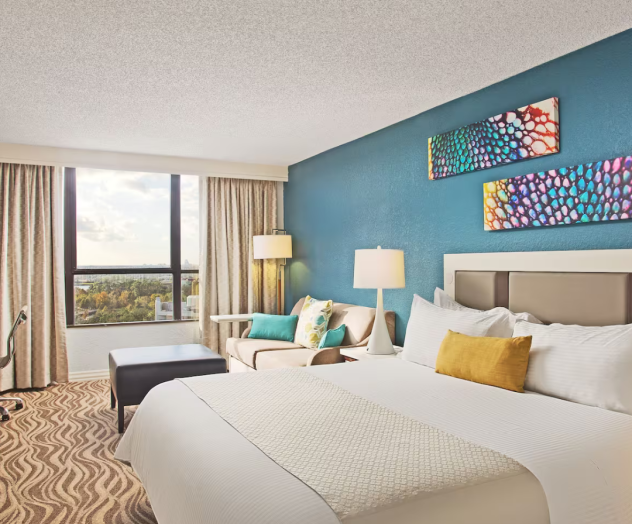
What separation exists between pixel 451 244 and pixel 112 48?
8.54 feet

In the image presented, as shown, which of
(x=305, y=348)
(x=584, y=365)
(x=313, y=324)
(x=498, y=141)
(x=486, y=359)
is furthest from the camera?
(x=313, y=324)

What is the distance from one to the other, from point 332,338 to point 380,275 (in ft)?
3.13

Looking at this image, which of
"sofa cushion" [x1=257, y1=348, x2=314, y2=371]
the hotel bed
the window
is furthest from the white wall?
the hotel bed

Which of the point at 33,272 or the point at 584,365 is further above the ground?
the point at 33,272

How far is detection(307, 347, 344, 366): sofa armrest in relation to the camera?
406 cm

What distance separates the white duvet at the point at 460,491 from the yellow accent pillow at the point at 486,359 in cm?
8

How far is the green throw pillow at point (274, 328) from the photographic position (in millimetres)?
5336

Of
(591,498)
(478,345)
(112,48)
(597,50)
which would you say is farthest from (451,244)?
(112,48)

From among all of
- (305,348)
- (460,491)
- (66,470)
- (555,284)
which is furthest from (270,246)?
(460,491)

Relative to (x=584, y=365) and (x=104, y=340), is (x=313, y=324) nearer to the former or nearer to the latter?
(x=104, y=340)

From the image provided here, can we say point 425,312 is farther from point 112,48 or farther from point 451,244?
point 112,48

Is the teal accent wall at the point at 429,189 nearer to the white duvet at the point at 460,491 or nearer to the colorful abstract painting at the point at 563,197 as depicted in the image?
the colorful abstract painting at the point at 563,197

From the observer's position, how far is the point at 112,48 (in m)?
2.92

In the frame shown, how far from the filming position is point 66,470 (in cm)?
327
